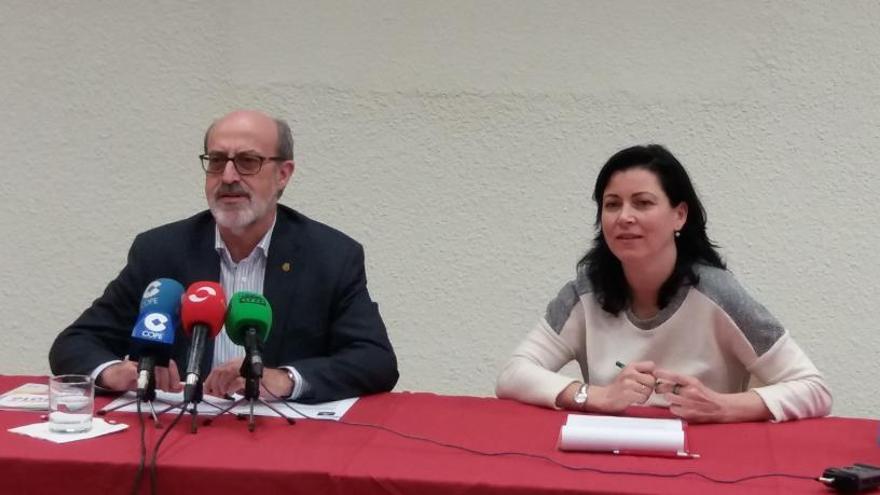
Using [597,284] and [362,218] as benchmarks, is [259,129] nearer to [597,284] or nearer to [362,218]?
[597,284]

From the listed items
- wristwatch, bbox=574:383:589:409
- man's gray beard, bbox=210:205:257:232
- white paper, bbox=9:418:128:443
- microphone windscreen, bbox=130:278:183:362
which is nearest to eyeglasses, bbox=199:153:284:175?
man's gray beard, bbox=210:205:257:232

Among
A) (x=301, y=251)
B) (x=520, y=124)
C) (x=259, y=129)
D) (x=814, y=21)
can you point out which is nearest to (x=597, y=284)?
(x=301, y=251)

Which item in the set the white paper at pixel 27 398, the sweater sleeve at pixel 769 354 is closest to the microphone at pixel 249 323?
the white paper at pixel 27 398

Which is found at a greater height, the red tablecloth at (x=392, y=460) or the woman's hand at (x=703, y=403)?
the woman's hand at (x=703, y=403)

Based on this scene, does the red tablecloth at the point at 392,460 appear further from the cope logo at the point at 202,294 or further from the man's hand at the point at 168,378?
the cope logo at the point at 202,294

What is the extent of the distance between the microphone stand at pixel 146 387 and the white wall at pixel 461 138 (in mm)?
1787

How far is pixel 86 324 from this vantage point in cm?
271

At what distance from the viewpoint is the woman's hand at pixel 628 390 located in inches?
90.9

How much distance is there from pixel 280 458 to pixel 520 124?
222 centimetres

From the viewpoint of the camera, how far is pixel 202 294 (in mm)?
2119

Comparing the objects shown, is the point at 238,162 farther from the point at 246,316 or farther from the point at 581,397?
the point at 581,397

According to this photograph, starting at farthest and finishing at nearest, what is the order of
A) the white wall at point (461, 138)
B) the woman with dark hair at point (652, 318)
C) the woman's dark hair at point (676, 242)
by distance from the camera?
the white wall at point (461, 138) < the woman's dark hair at point (676, 242) < the woman with dark hair at point (652, 318)

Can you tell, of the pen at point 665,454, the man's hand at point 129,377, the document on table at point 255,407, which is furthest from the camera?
the man's hand at point 129,377

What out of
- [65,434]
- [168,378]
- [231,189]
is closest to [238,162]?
[231,189]
